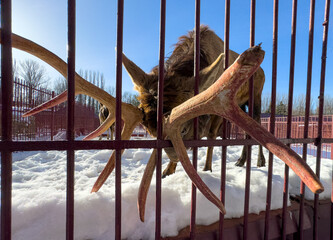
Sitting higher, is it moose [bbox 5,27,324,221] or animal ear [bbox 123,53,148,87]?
animal ear [bbox 123,53,148,87]

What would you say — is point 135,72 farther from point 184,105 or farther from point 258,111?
point 258,111

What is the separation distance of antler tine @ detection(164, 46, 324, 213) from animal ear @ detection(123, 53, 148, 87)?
744mm

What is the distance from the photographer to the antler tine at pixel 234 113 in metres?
0.84

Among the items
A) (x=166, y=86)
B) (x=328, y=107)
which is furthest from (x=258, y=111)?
(x=328, y=107)

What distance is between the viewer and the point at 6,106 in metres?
0.97

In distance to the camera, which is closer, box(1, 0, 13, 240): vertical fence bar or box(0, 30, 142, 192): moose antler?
box(1, 0, 13, 240): vertical fence bar

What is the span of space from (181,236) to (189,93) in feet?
4.57

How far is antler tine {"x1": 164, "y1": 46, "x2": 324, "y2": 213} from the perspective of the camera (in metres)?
0.84

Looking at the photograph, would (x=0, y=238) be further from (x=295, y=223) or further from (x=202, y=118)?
(x=295, y=223)

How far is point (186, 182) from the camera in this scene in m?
2.05

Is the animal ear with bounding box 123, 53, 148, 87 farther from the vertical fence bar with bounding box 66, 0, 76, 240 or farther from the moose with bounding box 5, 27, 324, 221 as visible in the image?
the vertical fence bar with bounding box 66, 0, 76, 240

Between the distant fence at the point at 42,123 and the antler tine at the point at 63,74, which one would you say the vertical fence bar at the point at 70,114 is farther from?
the distant fence at the point at 42,123

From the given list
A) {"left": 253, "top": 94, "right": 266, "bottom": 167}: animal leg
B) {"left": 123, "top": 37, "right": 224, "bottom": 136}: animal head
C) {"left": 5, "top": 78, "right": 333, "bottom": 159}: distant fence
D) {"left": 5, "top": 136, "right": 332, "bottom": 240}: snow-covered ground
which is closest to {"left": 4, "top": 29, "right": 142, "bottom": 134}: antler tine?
{"left": 123, "top": 37, "right": 224, "bottom": 136}: animal head

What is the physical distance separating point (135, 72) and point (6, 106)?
1158 mm
